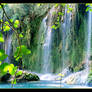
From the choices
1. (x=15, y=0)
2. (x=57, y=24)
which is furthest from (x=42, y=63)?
(x=15, y=0)

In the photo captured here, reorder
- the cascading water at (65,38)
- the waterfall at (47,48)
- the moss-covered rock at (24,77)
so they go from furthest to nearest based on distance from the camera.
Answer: the waterfall at (47,48) → the cascading water at (65,38) → the moss-covered rock at (24,77)

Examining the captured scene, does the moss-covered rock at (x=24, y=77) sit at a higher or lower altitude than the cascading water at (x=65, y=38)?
lower

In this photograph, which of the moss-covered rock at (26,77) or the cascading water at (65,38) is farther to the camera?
the cascading water at (65,38)

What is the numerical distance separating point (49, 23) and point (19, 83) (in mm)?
1492

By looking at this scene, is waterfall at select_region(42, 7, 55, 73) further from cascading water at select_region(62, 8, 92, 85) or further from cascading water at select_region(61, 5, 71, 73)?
cascading water at select_region(62, 8, 92, 85)

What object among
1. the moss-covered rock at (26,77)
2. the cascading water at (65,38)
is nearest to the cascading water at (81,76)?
the cascading water at (65,38)

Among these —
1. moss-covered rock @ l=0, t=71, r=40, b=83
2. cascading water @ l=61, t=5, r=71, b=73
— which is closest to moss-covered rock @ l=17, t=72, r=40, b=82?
moss-covered rock @ l=0, t=71, r=40, b=83

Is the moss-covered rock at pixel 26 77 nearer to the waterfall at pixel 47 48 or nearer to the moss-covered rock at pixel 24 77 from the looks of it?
the moss-covered rock at pixel 24 77

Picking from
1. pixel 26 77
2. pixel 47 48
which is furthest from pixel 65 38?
pixel 26 77

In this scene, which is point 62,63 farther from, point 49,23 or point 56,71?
point 49,23

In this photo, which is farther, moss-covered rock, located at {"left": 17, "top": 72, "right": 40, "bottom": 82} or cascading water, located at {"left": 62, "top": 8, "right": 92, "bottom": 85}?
cascading water, located at {"left": 62, "top": 8, "right": 92, "bottom": 85}

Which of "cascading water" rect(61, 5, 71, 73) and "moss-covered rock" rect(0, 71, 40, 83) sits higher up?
"cascading water" rect(61, 5, 71, 73)

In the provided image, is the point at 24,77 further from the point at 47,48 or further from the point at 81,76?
the point at 81,76

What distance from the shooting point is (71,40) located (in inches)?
132
